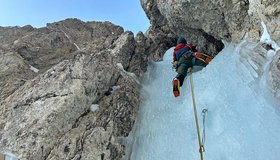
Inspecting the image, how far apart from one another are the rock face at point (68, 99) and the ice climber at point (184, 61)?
4.14 ft

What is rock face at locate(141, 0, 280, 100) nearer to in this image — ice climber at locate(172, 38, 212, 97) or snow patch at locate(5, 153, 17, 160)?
ice climber at locate(172, 38, 212, 97)

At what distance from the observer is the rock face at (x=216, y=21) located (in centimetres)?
705

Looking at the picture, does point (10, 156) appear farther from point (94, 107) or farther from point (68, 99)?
point (94, 107)

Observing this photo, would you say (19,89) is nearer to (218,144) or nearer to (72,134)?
(72,134)

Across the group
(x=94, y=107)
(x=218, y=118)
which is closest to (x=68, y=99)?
(x=94, y=107)

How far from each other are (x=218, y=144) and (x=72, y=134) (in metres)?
3.41

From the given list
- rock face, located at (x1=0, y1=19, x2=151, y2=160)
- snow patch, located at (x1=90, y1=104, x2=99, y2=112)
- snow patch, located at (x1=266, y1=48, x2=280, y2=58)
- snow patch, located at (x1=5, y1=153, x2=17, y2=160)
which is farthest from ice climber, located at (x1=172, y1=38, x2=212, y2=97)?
snow patch, located at (x1=5, y1=153, x2=17, y2=160)

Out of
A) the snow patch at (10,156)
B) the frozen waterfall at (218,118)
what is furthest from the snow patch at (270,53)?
the snow patch at (10,156)

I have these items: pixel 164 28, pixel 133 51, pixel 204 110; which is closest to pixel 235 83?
pixel 204 110

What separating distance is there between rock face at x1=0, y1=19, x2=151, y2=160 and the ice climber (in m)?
1.26

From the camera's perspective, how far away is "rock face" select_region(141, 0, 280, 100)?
7051 millimetres

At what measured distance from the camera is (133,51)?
1213 cm

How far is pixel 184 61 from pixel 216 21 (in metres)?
1.50

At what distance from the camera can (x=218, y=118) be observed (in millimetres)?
7336
